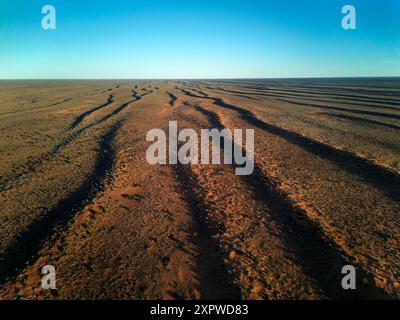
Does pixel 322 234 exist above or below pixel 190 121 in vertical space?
below

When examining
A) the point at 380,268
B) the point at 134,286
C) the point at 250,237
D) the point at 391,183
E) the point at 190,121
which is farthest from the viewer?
the point at 190,121

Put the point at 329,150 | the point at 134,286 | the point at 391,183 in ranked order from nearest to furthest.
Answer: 1. the point at 134,286
2. the point at 391,183
3. the point at 329,150

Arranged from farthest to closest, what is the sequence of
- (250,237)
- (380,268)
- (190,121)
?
(190,121)
(250,237)
(380,268)

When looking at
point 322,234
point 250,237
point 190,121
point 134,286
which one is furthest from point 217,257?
point 190,121

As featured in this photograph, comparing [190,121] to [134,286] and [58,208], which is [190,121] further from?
[134,286]

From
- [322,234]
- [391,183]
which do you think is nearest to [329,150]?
[391,183]

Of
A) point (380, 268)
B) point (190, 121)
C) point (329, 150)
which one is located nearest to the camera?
point (380, 268)

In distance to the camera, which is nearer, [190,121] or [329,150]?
[329,150]
